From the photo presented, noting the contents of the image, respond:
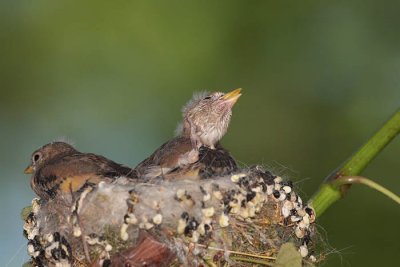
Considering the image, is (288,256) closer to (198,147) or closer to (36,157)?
(198,147)

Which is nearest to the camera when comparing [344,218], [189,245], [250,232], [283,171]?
[189,245]

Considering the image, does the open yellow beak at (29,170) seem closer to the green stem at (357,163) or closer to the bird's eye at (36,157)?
the bird's eye at (36,157)

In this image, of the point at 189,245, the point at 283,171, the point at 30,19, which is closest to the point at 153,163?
the point at 283,171

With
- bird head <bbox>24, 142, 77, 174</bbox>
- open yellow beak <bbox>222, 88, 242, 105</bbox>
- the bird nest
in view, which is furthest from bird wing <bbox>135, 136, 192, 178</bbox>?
bird head <bbox>24, 142, 77, 174</bbox>

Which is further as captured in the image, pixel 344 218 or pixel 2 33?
pixel 2 33

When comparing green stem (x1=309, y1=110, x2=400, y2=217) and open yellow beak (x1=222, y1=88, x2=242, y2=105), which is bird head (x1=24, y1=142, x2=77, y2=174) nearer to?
open yellow beak (x1=222, y1=88, x2=242, y2=105)

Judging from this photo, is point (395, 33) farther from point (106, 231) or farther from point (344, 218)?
point (106, 231)
